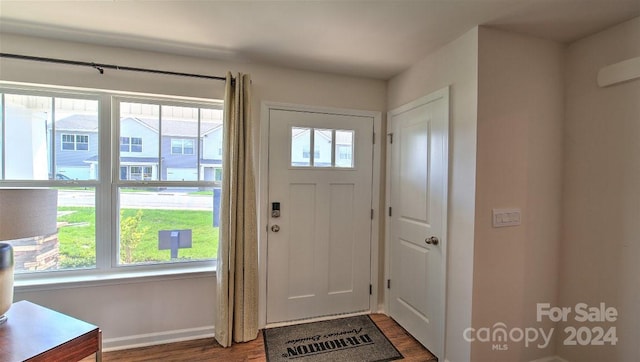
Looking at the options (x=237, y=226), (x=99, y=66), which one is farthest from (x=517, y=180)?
(x=99, y=66)

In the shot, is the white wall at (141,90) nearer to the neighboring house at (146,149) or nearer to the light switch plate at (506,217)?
the neighboring house at (146,149)

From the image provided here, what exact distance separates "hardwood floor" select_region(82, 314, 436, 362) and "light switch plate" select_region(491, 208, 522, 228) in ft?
3.70

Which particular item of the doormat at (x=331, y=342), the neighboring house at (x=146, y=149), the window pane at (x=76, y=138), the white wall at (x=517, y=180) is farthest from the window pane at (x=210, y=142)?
the white wall at (x=517, y=180)

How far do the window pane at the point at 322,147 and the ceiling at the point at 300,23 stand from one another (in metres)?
0.66

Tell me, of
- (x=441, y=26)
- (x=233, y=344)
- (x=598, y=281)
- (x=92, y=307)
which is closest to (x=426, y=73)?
(x=441, y=26)

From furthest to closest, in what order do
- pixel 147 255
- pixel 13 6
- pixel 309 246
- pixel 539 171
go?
1. pixel 309 246
2. pixel 147 255
3. pixel 539 171
4. pixel 13 6

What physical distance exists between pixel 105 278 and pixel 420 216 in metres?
2.47

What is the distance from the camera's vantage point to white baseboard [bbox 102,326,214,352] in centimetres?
208

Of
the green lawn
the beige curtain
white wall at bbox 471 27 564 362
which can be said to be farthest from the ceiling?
the green lawn

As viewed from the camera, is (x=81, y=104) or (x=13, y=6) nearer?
(x=13, y=6)

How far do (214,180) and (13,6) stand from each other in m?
1.55

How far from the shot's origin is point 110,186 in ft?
7.06

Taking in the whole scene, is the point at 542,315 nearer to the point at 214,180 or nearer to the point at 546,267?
the point at 546,267

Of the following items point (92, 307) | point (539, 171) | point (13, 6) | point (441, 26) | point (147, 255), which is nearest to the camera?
point (13, 6)
